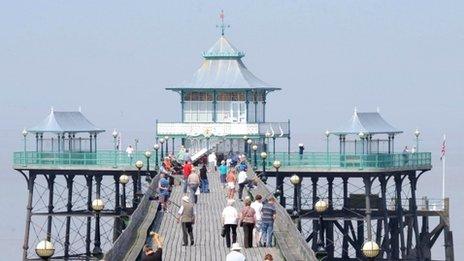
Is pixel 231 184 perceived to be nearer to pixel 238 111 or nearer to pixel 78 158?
pixel 78 158

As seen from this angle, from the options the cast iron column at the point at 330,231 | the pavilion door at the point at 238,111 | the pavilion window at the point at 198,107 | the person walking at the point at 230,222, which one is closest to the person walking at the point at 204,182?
the person walking at the point at 230,222

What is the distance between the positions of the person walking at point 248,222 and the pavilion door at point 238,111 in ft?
171

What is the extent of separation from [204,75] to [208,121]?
11.9 ft

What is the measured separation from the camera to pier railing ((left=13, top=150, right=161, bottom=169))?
308 feet

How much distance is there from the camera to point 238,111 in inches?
4058

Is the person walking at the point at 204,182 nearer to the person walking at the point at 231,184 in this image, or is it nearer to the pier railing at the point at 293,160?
the person walking at the point at 231,184

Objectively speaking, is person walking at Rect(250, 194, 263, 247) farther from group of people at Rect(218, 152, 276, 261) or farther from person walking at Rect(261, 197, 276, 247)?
person walking at Rect(261, 197, 276, 247)

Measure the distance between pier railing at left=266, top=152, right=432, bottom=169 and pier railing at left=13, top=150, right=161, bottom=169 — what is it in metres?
6.40

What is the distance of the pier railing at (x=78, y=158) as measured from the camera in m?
93.9

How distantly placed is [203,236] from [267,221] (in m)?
4.17

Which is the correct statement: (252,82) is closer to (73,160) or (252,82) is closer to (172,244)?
(73,160)

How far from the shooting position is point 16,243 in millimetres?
131000

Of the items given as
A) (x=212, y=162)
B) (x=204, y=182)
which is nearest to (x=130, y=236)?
(x=204, y=182)

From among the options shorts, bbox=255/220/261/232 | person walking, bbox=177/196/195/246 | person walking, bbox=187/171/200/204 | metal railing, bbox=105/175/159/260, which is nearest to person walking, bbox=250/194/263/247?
shorts, bbox=255/220/261/232
